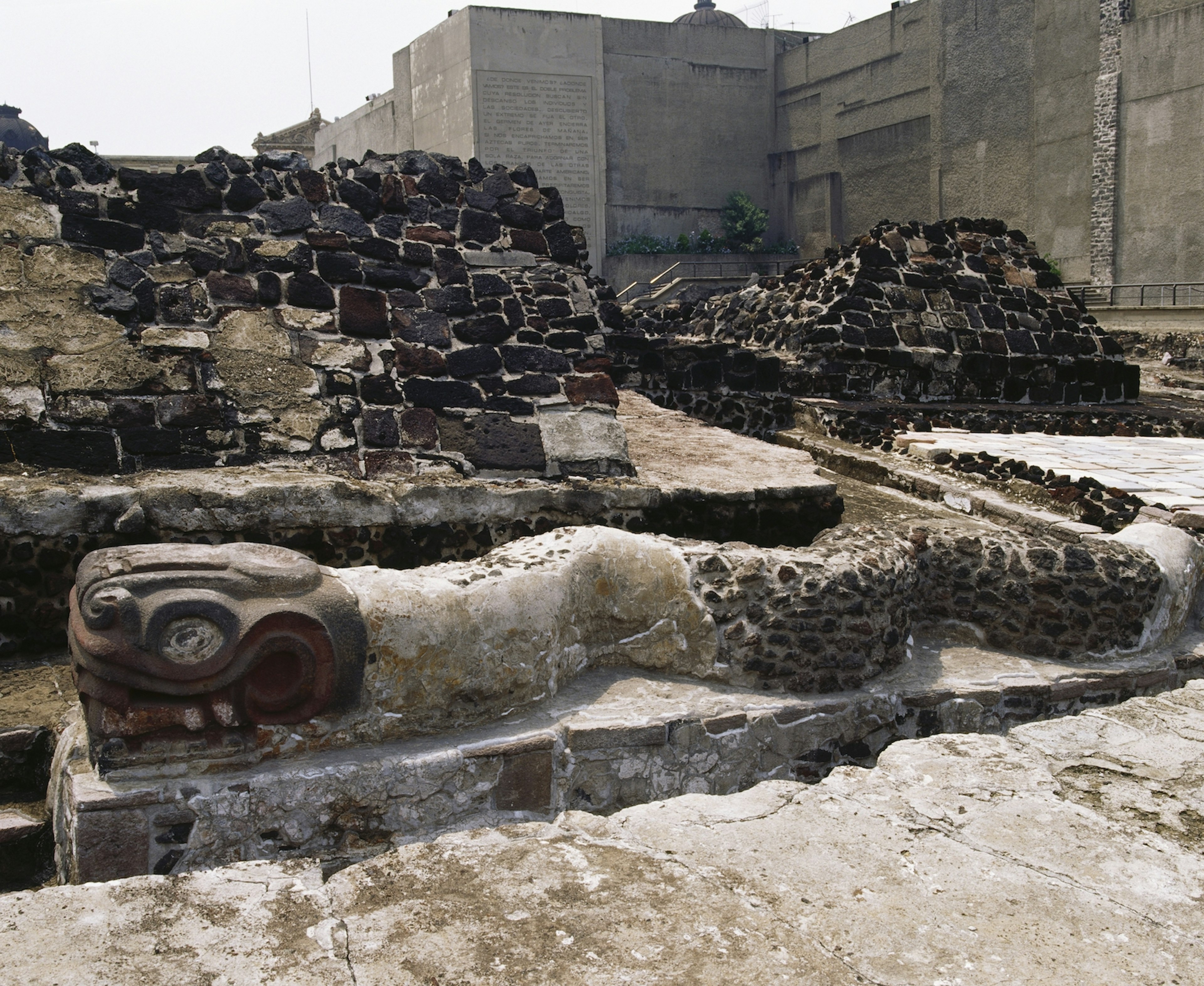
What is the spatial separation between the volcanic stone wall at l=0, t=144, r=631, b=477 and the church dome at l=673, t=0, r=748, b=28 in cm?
2769

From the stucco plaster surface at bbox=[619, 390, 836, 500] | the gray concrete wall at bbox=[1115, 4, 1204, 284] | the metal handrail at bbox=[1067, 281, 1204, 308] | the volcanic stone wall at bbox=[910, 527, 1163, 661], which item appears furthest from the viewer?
the gray concrete wall at bbox=[1115, 4, 1204, 284]

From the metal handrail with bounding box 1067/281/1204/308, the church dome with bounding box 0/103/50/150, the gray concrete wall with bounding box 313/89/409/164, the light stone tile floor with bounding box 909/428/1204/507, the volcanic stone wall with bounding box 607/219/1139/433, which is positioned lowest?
the light stone tile floor with bounding box 909/428/1204/507

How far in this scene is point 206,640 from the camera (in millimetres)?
2252

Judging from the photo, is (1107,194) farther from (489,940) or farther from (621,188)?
(489,940)

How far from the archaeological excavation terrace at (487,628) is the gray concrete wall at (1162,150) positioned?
1797 centimetres

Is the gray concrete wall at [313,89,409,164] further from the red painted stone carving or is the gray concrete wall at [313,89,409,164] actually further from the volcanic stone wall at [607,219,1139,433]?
the red painted stone carving

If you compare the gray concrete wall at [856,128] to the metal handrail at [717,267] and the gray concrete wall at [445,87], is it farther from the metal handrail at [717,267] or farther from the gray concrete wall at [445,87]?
the gray concrete wall at [445,87]

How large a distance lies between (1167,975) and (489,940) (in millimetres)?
1058

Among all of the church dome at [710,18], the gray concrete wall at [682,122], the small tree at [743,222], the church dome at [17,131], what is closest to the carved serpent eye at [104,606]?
the church dome at [17,131]

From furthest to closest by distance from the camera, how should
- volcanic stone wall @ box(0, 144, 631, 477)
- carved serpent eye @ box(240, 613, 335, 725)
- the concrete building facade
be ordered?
the concrete building facade, volcanic stone wall @ box(0, 144, 631, 477), carved serpent eye @ box(240, 613, 335, 725)

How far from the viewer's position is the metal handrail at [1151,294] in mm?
19531

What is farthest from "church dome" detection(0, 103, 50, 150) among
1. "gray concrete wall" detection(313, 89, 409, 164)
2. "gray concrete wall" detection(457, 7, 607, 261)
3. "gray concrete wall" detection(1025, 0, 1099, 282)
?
"gray concrete wall" detection(1025, 0, 1099, 282)

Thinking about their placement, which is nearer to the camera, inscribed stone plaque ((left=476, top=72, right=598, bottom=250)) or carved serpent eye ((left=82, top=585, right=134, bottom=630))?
carved serpent eye ((left=82, top=585, right=134, bottom=630))

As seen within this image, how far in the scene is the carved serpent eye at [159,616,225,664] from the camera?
2.23 meters
